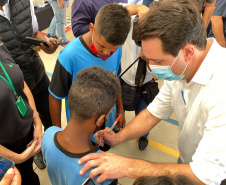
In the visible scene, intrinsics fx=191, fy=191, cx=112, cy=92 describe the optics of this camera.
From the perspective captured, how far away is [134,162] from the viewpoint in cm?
122

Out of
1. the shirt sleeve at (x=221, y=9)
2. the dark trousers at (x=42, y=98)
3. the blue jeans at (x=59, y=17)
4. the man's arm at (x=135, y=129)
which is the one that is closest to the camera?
the man's arm at (x=135, y=129)

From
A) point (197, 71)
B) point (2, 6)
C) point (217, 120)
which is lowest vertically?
point (217, 120)

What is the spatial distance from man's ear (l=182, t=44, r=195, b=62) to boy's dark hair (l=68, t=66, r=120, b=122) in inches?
19.7

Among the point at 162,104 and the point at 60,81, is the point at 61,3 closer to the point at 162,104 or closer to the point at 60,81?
the point at 60,81

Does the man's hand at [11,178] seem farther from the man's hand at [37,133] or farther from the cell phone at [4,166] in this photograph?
the man's hand at [37,133]

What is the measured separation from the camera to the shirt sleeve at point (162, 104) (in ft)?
5.24

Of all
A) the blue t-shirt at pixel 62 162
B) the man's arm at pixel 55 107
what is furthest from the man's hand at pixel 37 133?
the blue t-shirt at pixel 62 162

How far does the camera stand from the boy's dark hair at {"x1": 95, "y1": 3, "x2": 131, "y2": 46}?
150 cm

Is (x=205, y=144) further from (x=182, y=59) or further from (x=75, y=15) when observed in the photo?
(x=75, y=15)

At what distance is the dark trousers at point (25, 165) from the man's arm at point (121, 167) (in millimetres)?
835

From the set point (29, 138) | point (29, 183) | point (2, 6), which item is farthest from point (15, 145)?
point (2, 6)

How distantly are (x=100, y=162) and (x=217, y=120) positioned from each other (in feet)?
2.34

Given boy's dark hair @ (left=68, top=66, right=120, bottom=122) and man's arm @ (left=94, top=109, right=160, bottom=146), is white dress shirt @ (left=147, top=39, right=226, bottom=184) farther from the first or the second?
boy's dark hair @ (left=68, top=66, right=120, bottom=122)

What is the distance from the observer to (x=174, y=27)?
1133 millimetres
